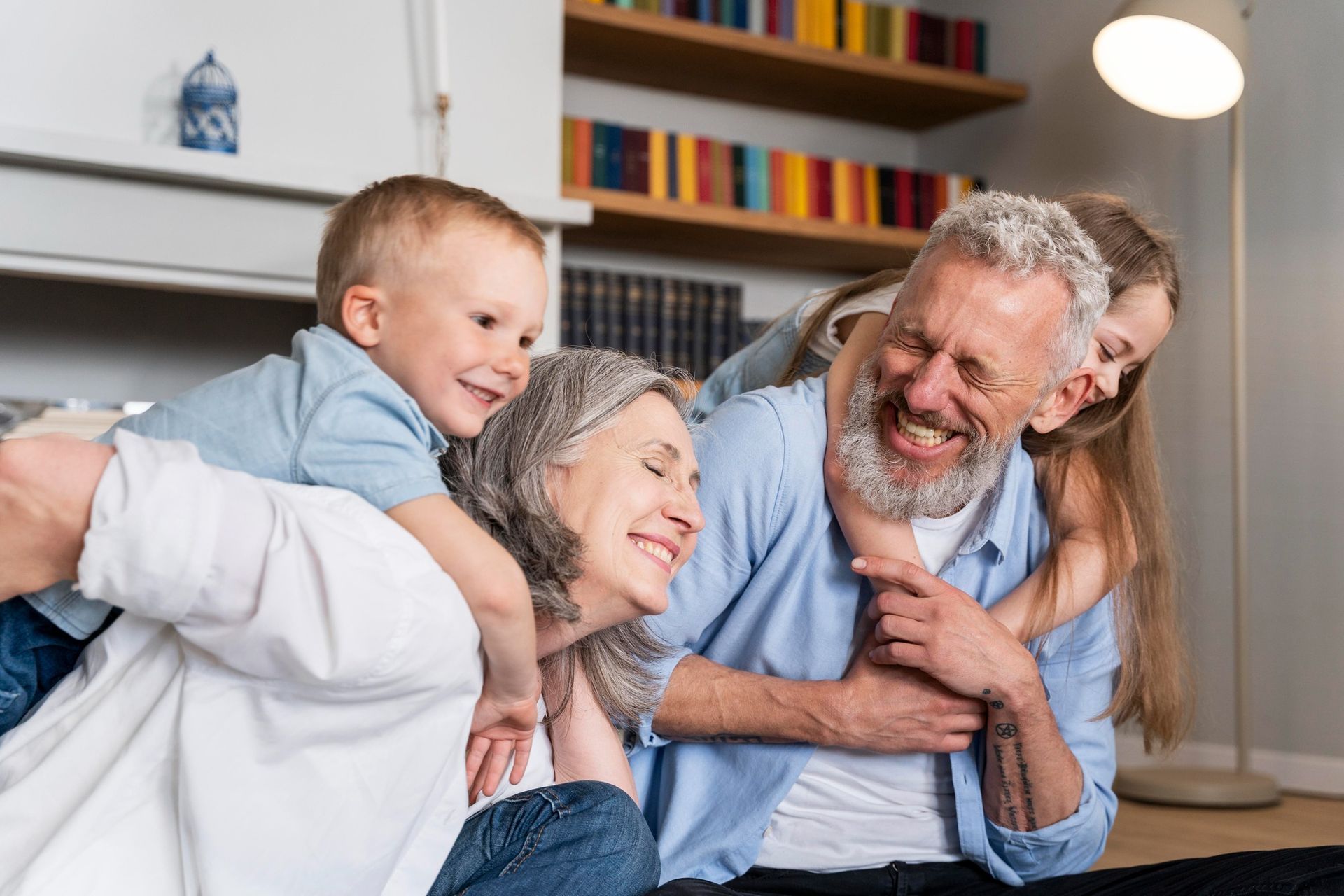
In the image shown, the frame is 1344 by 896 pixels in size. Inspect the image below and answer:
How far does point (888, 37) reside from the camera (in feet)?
12.5

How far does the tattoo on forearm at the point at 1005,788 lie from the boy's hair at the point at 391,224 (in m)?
0.76

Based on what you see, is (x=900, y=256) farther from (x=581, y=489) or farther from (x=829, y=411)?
(x=581, y=489)

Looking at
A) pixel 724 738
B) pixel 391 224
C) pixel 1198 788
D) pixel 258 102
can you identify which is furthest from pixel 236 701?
pixel 1198 788

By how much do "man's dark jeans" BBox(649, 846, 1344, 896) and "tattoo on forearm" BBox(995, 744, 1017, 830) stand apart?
0.29 feet

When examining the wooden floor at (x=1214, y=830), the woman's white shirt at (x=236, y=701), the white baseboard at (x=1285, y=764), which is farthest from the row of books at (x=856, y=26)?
the woman's white shirt at (x=236, y=701)

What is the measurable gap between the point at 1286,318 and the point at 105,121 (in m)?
2.87

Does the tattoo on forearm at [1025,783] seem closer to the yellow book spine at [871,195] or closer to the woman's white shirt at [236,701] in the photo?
the woman's white shirt at [236,701]

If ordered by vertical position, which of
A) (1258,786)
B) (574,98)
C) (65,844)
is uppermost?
(574,98)

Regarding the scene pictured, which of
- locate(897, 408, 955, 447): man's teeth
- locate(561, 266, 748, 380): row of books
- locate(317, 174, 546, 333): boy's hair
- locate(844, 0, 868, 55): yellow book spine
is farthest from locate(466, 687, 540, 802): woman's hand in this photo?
locate(844, 0, 868, 55): yellow book spine

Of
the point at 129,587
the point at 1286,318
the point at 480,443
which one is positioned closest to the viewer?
the point at 129,587

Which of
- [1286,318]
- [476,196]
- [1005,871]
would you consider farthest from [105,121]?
[1286,318]

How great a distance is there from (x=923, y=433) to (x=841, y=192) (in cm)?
244

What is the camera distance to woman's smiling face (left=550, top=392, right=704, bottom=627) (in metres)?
1.10

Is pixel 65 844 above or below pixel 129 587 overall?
below
